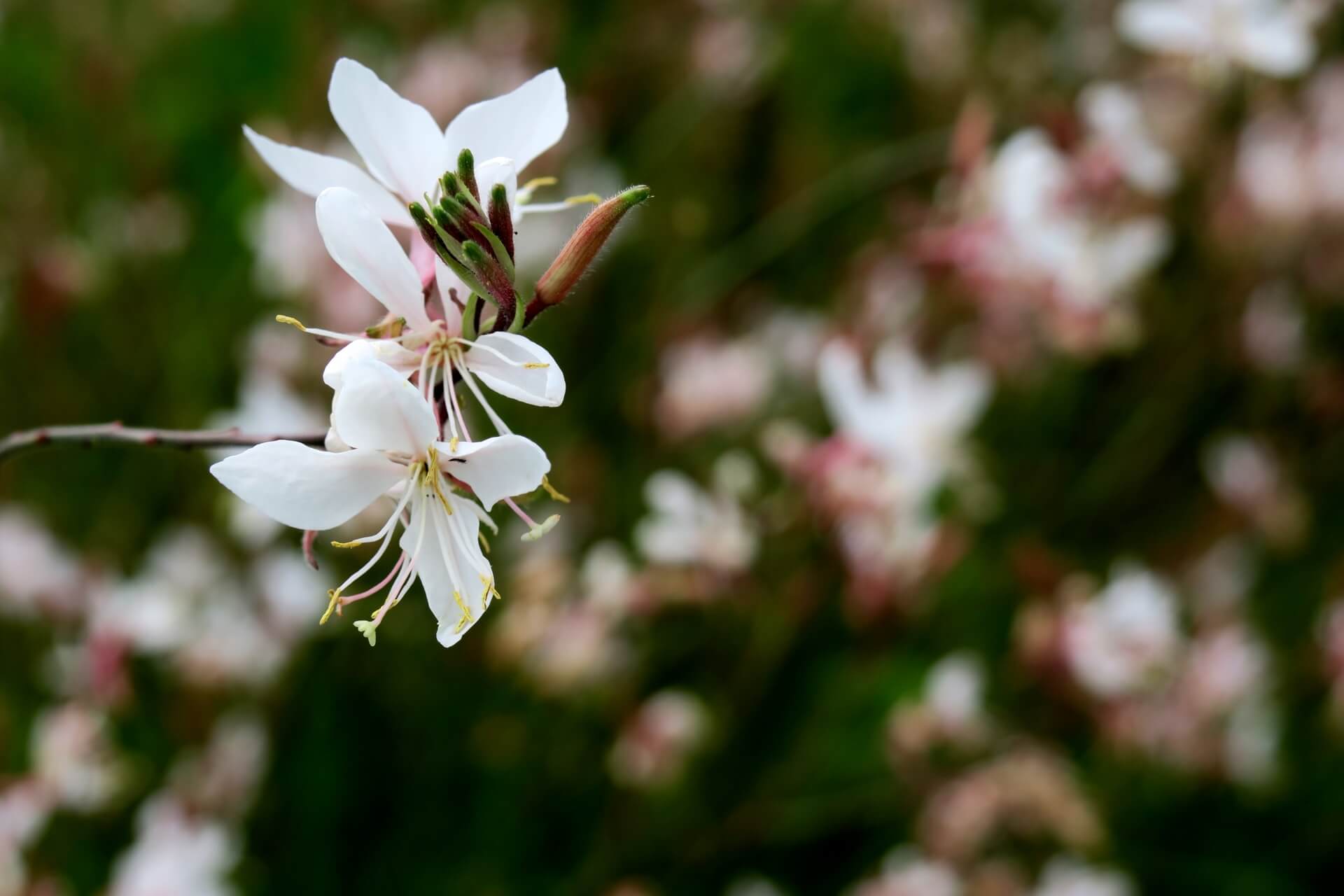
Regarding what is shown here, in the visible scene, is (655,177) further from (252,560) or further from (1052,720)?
(1052,720)

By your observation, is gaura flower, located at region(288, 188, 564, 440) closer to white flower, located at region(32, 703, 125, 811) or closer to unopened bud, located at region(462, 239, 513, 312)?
unopened bud, located at region(462, 239, 513, 312)

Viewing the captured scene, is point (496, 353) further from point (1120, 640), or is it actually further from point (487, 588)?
point (1120, 640)

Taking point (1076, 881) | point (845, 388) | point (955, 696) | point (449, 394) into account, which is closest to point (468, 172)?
point (449, 394)

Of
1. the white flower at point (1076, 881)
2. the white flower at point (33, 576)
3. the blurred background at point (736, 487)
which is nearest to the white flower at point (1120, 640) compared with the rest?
the blurred background at point (736, 487)

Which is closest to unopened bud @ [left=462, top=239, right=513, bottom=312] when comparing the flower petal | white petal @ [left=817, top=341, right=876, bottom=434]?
the flower petal

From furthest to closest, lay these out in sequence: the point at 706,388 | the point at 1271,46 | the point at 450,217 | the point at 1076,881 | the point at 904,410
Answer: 1. the point at 706,388
2. the point at 1076,881
3. the point at 904,410
4. the point at 1271,46
5. the point at 450,217

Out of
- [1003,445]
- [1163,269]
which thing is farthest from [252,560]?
[1163,269]

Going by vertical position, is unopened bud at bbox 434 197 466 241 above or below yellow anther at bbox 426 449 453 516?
above
